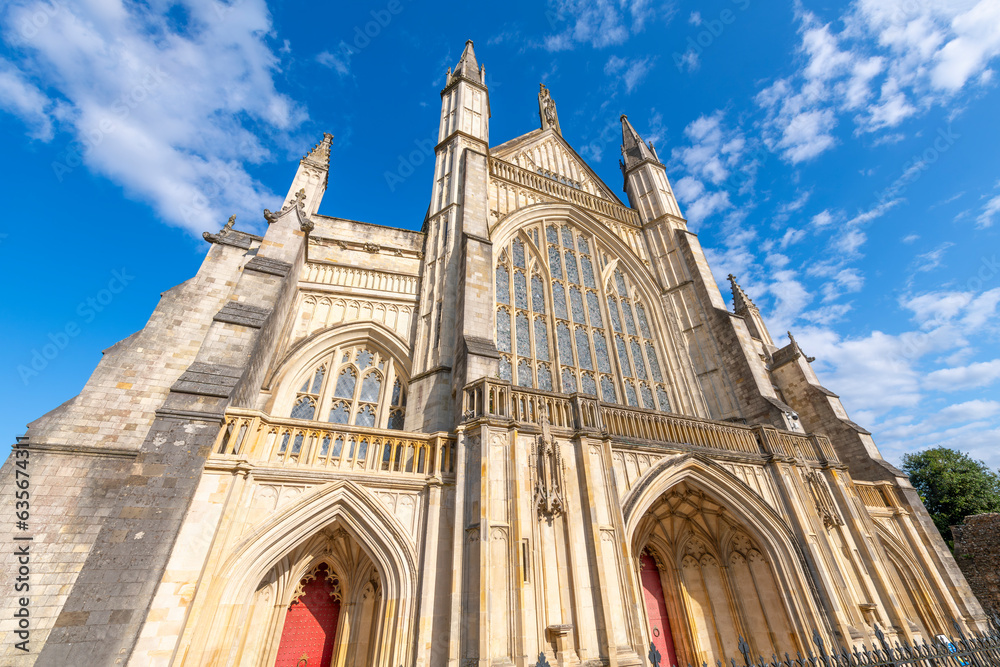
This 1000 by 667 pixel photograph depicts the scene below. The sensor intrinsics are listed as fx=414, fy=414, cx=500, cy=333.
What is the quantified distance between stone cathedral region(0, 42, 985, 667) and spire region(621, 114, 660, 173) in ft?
27.8

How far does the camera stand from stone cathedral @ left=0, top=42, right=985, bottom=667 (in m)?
5.45

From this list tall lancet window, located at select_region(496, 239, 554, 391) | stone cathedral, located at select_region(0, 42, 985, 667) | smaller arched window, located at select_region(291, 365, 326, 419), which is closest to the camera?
stone cathedral, located at select_region(0, 42, 985, 667)

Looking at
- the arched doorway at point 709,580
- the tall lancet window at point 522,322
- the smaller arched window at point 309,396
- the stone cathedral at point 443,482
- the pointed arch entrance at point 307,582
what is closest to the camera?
the pointed arch entrance at point 307,582

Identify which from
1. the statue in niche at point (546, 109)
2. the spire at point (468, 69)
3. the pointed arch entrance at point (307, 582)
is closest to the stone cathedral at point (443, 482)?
the pointed arch entrance at point (307, 582)

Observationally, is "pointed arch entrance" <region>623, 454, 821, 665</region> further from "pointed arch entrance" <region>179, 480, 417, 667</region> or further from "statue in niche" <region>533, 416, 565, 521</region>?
"pointed arch entrance" <region>179, 480, 417, 667</region>

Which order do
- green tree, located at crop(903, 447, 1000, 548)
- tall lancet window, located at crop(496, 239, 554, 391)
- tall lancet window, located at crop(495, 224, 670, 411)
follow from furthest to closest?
1. green tree, located at crop(903, 447, 1000, 548)
2. tall lancet window, located at crop(495, 224, 670, 411)
3. tall lancet window, located at crop(496, 239, 554, 391)

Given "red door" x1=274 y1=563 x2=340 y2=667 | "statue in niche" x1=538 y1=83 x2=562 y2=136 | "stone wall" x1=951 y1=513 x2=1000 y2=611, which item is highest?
"statue in niche" x1=538 y1=83 x2=562 y2=136

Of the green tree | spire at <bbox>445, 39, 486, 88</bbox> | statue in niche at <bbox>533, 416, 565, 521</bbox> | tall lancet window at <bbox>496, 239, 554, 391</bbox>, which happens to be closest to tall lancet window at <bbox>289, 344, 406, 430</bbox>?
tall lancet window at <bbox>496, 239, 554, 391</bbox>

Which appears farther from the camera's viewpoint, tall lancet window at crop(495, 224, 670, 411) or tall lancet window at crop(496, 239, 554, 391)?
tall lancet window at crop(495, 224, 670, 411)

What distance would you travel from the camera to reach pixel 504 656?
17.2 ft

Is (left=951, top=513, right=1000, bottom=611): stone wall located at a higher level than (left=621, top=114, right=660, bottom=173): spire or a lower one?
lower

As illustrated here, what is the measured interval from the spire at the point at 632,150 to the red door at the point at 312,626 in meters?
19.0

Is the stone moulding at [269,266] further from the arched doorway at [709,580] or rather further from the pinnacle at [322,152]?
the arched doorway at [709,580]

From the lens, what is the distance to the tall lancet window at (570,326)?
36.9 ft
